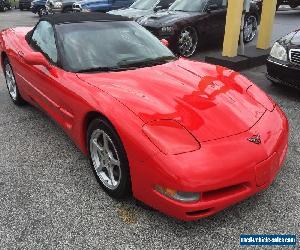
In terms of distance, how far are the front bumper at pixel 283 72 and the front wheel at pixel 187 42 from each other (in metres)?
2.94

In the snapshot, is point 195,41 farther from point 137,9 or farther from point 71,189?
point 71,189

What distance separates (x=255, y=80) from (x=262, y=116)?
3.59m

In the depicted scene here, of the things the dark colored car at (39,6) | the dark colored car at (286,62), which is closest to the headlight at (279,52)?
the dark colored car at (286,62)

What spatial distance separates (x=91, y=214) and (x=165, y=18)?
609 centimetres

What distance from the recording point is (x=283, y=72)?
16.9 ft

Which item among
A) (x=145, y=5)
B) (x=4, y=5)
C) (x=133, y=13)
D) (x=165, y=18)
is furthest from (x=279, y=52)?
(x=4, y=5)

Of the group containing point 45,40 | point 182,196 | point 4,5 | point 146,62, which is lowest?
point 4,5

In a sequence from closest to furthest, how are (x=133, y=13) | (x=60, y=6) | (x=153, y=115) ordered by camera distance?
(x=153, y=115), (x=133, y=13), (x=60, y=6)

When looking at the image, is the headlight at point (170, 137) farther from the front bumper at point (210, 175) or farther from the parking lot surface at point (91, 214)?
the parking lot surface at point (91, 214)

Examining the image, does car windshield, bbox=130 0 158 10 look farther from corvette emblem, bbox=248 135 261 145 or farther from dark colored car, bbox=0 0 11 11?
dark colored car, bbox=0 0 11 11

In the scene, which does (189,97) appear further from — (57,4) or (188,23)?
(57,4)

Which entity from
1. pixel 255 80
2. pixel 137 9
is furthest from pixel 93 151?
pixel 137 9

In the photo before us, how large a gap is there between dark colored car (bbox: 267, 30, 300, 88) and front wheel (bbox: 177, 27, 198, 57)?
9.48 feet

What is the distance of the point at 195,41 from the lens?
8305 mm
